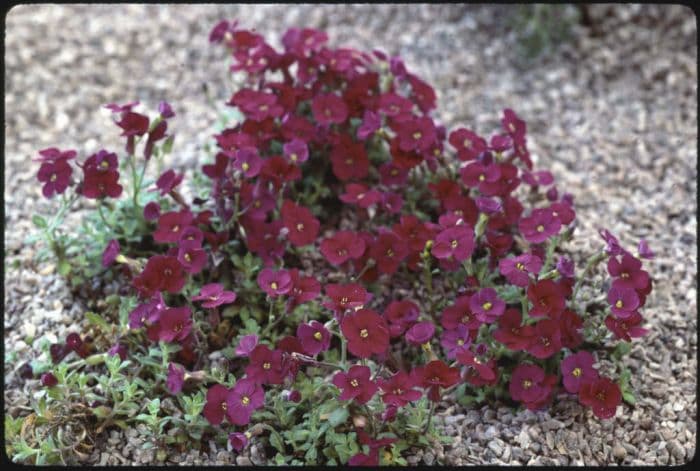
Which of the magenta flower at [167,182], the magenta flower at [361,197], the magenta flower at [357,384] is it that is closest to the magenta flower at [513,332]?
the magenta flower at [357,384]

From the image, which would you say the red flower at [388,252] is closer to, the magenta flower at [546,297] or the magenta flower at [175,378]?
the magenta flower at [546,297]

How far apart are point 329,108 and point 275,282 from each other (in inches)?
33.7

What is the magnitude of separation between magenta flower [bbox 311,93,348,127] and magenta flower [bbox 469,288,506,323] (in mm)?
937

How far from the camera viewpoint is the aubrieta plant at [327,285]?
2.38m

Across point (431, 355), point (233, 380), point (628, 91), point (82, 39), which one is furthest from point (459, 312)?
point (82, 39)

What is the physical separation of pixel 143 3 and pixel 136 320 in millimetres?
2765

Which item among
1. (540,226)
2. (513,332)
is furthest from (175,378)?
(540,226)

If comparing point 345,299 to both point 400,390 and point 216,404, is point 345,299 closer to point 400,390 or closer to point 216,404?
point 400,390

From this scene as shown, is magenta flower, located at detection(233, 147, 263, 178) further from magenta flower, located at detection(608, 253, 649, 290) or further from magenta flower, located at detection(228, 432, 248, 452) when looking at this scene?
magenta flower, located at detection(608, 253, 649, 290)

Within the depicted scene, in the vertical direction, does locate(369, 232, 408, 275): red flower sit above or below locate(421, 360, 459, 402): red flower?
above

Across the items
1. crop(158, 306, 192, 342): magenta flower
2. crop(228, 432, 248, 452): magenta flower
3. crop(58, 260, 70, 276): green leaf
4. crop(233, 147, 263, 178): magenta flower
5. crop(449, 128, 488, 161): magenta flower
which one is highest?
crop(449, 128, 488, 161): magenta flower

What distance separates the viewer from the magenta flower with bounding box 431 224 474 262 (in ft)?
8.32

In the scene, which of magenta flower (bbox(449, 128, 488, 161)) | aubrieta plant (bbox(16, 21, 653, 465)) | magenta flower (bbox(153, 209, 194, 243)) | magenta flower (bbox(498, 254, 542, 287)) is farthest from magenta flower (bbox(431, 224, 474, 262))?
magenta flower (bbox(153, 209, 194, 243))

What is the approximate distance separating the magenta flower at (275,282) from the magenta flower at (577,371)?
851 mm
